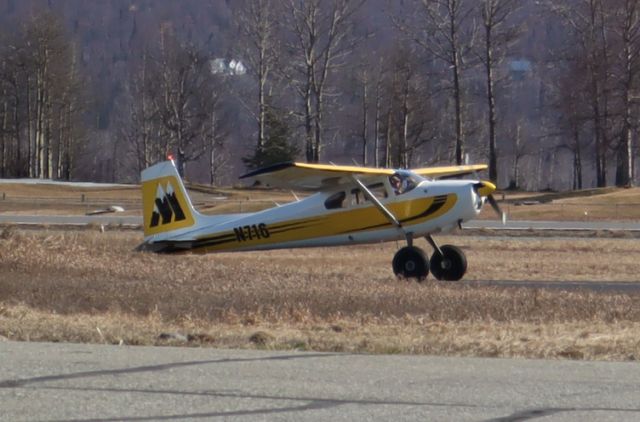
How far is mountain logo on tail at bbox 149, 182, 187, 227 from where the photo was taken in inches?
905

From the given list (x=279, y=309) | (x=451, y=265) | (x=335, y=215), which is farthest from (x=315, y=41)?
(x=279, y=309)

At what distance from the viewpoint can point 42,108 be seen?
6862 centimetres

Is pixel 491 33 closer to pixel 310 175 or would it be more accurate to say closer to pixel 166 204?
pixel 166 204

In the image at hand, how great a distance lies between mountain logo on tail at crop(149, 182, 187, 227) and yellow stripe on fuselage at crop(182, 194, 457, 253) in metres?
0.67

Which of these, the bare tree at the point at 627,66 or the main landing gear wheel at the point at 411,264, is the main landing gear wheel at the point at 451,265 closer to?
the main landing gear wheel at the point at 411,264

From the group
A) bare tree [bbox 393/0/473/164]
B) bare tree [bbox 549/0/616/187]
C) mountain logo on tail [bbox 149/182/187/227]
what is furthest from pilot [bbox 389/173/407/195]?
bare tree [bbox 549/0/616/187]

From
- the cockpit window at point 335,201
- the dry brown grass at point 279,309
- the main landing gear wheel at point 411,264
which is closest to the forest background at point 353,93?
the cockpit window at point 335,201

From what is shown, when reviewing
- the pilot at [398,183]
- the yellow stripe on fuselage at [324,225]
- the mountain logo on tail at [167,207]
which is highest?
the pilot at [398,183]

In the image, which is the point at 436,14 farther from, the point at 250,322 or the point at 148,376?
the point at 148,376

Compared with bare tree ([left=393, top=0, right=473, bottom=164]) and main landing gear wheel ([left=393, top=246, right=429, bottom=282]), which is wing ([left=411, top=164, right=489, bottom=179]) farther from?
bare tree ([left=393, top=0, right=473, bottom=164])

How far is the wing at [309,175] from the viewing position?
66.3 ft

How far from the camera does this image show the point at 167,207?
907 inches

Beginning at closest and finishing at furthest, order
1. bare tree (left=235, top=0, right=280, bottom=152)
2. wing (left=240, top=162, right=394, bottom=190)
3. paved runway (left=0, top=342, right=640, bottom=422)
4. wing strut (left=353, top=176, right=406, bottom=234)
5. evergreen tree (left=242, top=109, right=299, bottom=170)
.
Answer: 1. paved runway (left=0, top=342, right=640, bottom=422)
2. wing (left=240, top=162, right=394, bottom=190)
3. wing strut (left=353, top=176, right=406, bottom=234)
4. evergreen tree (left=242, top=109, right=299, bottom=170)
5. bare tree (left=235, top=0, right=280, bottom=152)

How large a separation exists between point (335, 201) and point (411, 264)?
234 centimetres
